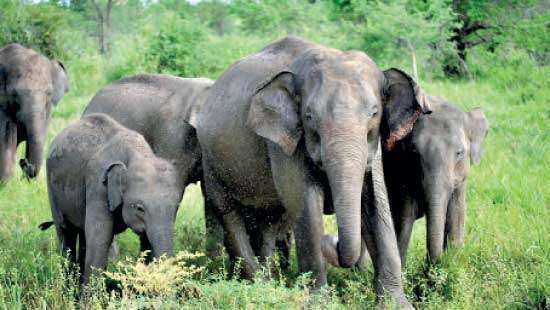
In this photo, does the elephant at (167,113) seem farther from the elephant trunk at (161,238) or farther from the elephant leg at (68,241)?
the elephant trunk at (161,238)

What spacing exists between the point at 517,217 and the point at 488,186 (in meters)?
1.40

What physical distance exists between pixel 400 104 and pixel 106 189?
6.63ft

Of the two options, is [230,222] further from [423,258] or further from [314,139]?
[314,139]

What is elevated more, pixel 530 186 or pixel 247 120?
pixel 247 120

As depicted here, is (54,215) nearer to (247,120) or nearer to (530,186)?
(247,120)

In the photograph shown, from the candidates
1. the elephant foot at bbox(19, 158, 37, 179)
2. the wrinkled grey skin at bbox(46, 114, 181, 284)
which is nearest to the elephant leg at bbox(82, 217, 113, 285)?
the wrinkled grey skin at bbox(46, 114, 181, 284)

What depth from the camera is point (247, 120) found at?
245 inches

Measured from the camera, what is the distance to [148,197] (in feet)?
19.9

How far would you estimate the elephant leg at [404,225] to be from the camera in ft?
22.0

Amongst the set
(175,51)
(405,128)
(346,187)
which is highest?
(405,128)

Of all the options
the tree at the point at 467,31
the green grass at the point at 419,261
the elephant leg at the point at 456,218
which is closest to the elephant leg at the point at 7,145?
the green grass at the point at 419,261

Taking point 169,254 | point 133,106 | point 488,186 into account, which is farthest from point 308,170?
point 488,186

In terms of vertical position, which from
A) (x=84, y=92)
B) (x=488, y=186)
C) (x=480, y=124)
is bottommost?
(x=84, y=92)

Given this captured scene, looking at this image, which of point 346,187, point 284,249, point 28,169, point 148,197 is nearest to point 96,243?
point 148,197
